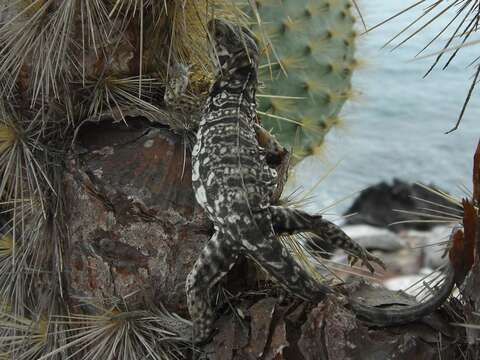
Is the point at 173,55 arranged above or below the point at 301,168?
above

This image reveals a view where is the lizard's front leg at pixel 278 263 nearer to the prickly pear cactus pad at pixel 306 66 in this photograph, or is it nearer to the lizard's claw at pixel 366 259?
the lizard's claw at pixel 366 259

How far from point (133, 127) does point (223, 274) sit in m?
0.24

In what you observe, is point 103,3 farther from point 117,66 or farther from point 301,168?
point 301,168

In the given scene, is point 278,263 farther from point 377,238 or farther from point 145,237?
point 377,238

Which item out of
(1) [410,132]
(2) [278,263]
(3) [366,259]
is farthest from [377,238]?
(2) [278,263]

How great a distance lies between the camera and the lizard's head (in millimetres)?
920

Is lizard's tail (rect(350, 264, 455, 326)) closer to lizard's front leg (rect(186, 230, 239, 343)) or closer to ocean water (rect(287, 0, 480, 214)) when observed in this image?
lizard's front leg (rect(186, 230, 239, 343))

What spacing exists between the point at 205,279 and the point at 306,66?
0.51m

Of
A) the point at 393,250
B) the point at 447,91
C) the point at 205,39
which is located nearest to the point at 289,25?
the point at 205,39

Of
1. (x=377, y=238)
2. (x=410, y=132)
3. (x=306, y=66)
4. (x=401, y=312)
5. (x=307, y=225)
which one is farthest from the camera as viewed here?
(x=410, y=132)

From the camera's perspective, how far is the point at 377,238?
2.97 m

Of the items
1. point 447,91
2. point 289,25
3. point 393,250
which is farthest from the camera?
point 447,91

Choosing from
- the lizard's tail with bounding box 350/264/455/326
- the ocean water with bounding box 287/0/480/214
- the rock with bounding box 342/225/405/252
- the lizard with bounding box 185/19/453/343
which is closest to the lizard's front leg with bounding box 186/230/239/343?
the lizard with bounding box 185/19/453/343

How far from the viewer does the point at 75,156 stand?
888mm
